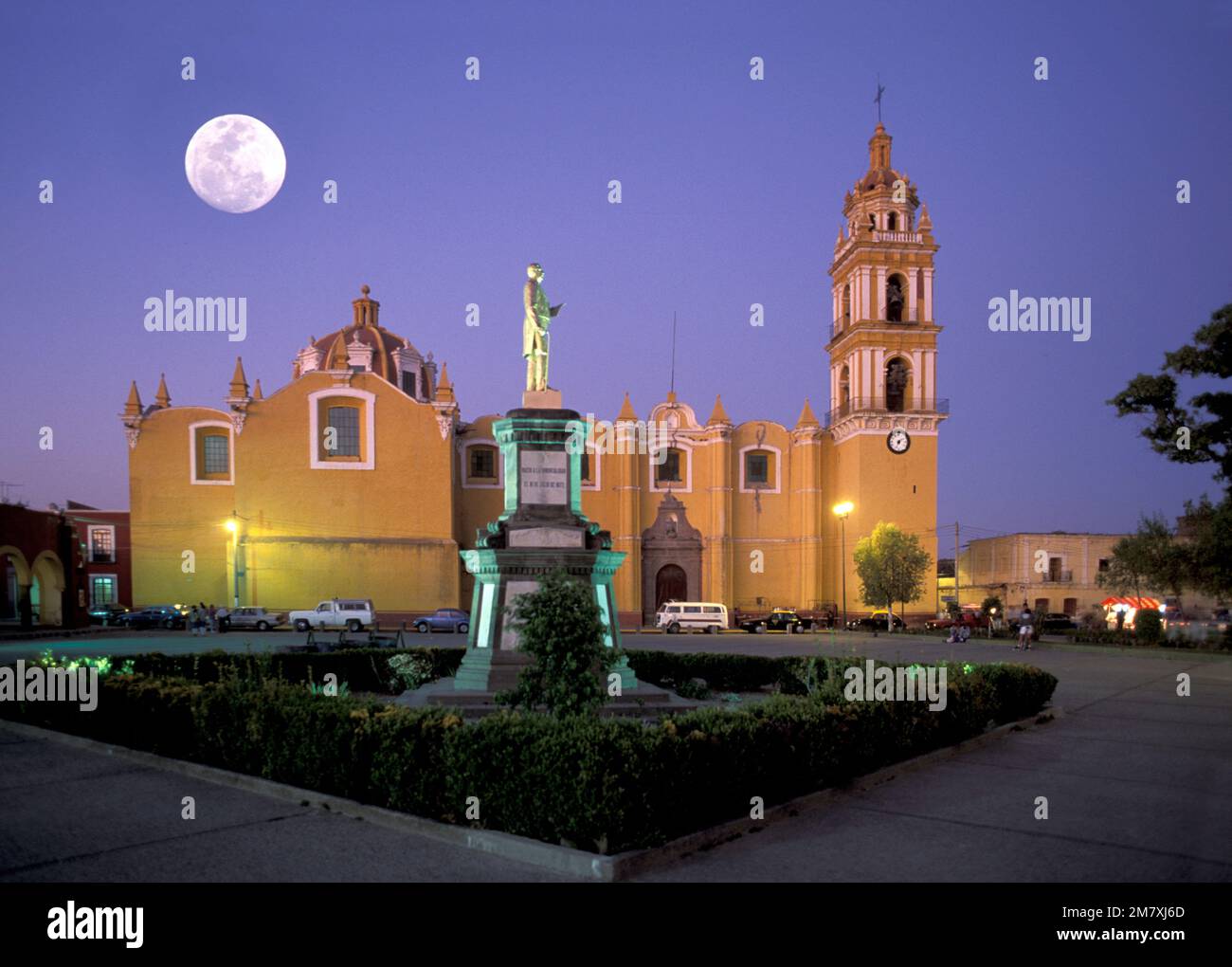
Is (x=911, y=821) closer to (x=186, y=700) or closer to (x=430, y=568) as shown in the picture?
(x=186, y=700)

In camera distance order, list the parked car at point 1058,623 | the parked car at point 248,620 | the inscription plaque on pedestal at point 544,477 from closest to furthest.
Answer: the inscription plaque on pedestal at point 544,477, the parked car at point 248,620, the parked car at point 1058,623

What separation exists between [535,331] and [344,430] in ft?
94.0

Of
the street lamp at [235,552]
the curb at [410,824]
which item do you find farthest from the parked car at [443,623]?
the curb at [410,824]

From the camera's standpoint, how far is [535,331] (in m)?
15.5

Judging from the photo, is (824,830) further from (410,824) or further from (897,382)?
(897,382)

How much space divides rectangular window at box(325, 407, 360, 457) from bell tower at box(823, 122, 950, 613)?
24.6 m

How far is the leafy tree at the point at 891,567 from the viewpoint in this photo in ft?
130

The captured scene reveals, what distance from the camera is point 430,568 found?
135ft

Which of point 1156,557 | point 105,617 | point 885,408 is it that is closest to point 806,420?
→ point 885,408

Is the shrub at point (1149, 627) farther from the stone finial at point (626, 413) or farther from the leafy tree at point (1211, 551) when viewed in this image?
the stone finial at point (626, 413)

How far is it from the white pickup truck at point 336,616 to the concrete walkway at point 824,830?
25.7 metres
